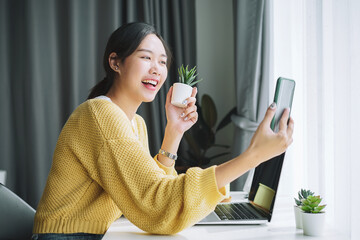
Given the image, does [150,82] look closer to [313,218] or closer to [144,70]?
[144,70]

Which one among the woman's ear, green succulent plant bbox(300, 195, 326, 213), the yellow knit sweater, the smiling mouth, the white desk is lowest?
the white desk

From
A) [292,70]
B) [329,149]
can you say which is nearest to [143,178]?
[329,149]

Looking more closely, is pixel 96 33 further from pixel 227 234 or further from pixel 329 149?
pixel 227 234

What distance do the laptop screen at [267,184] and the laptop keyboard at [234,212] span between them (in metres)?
0.05

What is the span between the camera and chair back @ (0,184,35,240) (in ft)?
3.90

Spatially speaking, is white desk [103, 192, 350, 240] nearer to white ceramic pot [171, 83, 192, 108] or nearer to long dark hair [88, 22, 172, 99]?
white ceramic pot [171, 83, 192, 108]

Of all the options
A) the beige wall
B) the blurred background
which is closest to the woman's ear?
the blurred background

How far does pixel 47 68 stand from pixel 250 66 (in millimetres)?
1596

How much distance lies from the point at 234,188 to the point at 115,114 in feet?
5.80

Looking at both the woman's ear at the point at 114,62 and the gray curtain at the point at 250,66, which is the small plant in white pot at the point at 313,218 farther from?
the gray curtain at the point at 250,66

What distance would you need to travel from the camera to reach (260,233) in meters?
1.01

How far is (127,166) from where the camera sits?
0.90 meters

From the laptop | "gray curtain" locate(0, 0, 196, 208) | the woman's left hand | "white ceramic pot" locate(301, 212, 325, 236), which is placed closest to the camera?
"white ceramic pot" locate(301, 212, 325, 236)

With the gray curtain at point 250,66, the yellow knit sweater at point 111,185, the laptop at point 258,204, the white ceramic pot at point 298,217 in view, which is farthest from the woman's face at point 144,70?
the gray curtain at point 250,66
